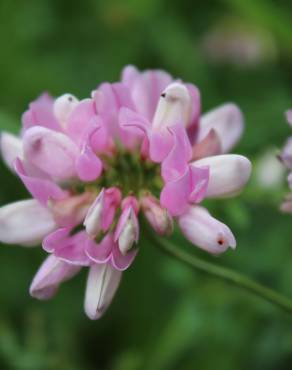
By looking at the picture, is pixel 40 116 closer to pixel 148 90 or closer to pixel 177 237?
pixel 148 90

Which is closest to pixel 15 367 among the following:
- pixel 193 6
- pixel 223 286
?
pixel 223 286

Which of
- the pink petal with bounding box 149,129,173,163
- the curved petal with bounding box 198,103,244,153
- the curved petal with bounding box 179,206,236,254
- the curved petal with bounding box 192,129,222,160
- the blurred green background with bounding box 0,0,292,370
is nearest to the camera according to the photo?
the curved petal with bounding box 179,206,236,254

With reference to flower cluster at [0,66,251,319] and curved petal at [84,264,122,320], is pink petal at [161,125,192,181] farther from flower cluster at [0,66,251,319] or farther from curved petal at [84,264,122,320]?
curved petal at [84,264,122,320]

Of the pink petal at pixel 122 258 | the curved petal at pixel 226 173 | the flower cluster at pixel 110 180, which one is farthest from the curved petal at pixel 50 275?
the curved petal at pixel 226 173

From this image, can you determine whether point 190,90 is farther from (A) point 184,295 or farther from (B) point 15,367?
(B) point 15,367

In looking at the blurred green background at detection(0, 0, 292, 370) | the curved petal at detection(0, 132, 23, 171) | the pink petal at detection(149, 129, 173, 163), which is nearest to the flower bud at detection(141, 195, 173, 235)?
the pink petal at detection(149, 129, 173, 163)

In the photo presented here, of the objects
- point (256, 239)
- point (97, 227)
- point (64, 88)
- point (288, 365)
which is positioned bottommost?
point (288, 365)

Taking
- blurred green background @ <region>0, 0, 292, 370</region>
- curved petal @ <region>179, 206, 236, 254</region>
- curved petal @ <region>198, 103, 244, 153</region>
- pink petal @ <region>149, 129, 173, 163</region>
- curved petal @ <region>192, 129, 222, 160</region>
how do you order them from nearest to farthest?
curved petal @ <region>179, 206, 236, 254</region> < pink petal @ <region>149, 129, 173, 163</region> < curved petal @ <region>192, 129, 222, 160</region> < curved petal @ <region>198, 103, 244, 153</region> < blurred green background @ <region>0, 0, 292, 370</region>
